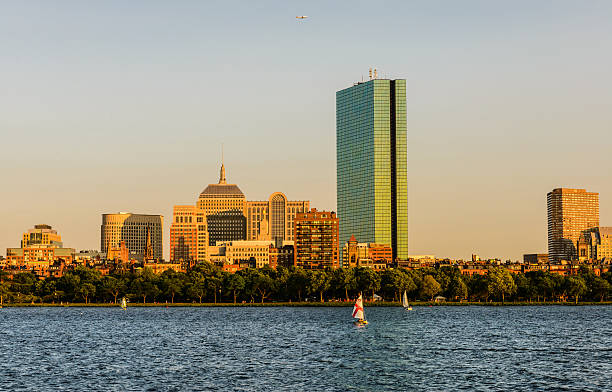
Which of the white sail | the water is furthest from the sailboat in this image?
the water

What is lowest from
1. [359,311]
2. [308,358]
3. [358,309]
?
[308,358]

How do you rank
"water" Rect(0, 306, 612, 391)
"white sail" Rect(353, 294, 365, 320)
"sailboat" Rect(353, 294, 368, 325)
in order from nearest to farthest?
1. "water" Rect(0, 306, 612, 391)
2. "white sail" Rect(353, 294, 365, 320)
3. "sailboat" Rect(353, 294, 368, 325)

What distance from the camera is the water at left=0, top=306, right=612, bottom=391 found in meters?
103

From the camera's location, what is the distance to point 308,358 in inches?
5022

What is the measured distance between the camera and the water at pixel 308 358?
10300 centimetres

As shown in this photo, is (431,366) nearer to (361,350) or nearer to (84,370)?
(361,350)

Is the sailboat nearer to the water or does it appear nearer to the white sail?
the white sail

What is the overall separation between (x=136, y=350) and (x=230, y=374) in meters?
34.8

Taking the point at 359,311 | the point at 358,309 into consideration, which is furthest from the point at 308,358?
→ the point at 359,311

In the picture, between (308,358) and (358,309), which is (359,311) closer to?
(358,309)

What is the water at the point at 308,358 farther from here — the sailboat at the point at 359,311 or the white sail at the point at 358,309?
the white sail at the point at 358,309

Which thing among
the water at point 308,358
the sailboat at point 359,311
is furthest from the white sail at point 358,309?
the water at point 308,358

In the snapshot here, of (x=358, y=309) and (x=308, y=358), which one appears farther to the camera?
(x=358, y=309)

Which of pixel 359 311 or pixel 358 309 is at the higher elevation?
pixel 358 309
